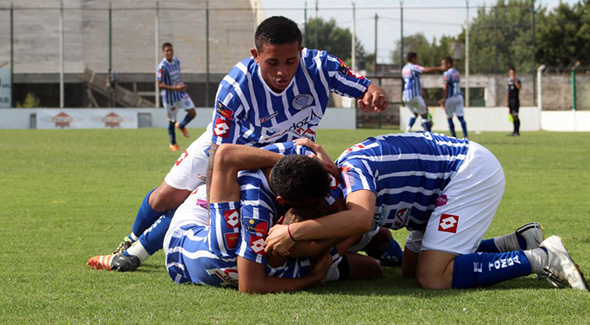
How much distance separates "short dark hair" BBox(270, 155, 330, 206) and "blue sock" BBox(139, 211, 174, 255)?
1483 millimetres

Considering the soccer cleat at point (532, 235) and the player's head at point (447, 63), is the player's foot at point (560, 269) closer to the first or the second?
A: the soccer cleat at point (532, 235)

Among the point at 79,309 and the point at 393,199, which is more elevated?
the point at 393,199

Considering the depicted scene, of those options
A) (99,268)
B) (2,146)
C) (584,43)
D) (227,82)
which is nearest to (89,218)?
(99,268)

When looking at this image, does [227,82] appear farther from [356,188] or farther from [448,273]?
[448,273]

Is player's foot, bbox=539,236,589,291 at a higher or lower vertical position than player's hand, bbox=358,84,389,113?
lower

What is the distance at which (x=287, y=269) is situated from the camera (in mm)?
4555

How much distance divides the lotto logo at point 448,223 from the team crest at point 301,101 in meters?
1.36

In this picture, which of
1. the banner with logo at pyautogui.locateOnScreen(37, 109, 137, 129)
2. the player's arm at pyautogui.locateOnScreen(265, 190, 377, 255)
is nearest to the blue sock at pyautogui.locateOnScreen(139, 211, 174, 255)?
the player's arm at pyautogui.locateOnScreen(265, 190, 377, 255)

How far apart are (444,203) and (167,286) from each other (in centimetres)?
173

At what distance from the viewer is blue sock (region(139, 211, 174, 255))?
5.42 m

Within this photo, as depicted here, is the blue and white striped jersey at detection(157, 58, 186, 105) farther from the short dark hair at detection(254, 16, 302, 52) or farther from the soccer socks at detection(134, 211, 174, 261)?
the short dark hair at detection(254, 16, 302, 52)

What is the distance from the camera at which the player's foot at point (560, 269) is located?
450 cm

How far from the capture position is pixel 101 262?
5.42m

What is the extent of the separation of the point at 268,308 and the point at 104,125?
30.4 metres
